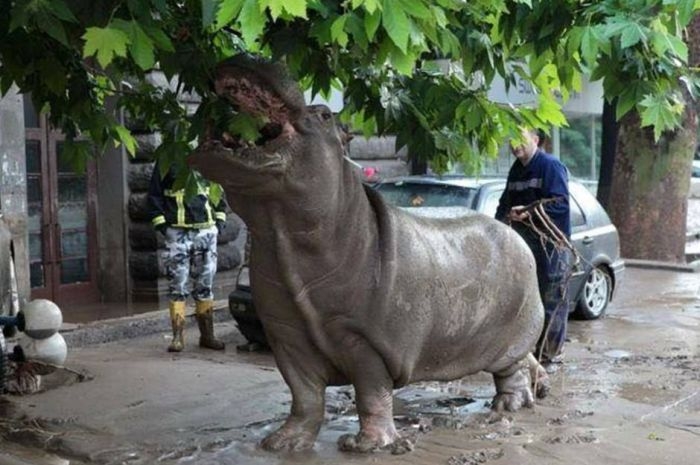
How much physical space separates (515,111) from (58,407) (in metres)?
3.41

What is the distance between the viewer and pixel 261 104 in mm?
5828

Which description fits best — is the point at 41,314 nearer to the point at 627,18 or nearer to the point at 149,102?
the point at 149,102

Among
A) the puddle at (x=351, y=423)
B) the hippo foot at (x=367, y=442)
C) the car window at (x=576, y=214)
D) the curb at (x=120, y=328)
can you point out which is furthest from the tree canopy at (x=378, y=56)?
the car window at (x=576, y=214)

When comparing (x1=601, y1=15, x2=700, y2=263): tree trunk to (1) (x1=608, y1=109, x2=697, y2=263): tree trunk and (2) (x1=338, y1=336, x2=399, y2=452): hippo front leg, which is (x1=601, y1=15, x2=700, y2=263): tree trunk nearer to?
(1) (x1=608, y1=109, x2=697, y2=263): tree trunk

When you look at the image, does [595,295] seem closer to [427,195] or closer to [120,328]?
[427,195]

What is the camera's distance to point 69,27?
5285 mm

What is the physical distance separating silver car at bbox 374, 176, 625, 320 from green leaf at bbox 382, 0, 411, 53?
239 inches

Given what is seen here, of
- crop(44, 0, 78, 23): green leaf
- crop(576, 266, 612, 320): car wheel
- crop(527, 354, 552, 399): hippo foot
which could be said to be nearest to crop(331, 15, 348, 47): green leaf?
crop(44, 0, 78, 23): green leaf

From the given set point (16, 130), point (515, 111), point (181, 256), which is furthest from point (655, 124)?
point (16, 130)

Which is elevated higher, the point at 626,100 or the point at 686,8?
the point at 686,8

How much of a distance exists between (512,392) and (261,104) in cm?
270

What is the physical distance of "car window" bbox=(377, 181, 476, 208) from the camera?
11055 mm

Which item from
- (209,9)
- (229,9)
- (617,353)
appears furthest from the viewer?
(617,353)

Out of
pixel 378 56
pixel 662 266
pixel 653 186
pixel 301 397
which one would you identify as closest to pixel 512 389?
pixel 301 397
